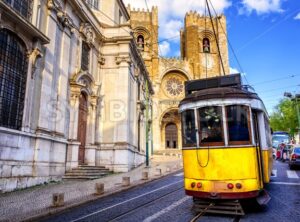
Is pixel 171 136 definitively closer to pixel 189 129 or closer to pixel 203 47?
pixel 203 47

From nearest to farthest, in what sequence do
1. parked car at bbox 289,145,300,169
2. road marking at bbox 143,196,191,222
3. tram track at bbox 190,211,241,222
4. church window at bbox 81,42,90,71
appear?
tram track at bbox 190,211,241,222, road marking at bbox 143,196,191,222, parked car at bbox 289,145,300,169, church window at bbox 81,42,90,71

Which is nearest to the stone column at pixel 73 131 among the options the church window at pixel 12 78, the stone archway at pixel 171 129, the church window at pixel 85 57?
the church window at pixel 85 57

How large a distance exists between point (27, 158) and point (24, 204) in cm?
356

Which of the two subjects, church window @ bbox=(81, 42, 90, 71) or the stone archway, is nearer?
church window @ bbox=(81, 42, 90, 71)

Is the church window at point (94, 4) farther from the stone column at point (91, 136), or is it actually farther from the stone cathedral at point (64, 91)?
the stone column at point (91, 136)

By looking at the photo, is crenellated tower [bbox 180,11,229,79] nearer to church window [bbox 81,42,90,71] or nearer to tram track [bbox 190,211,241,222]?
church window [bbox 81,42,90,71]

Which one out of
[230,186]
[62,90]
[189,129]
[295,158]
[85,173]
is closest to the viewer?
[230,186]

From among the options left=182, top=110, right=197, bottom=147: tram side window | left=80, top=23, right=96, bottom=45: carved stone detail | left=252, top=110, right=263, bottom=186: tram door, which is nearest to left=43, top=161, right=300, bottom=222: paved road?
left=252, top=110, right=263, bottom=186: tram door

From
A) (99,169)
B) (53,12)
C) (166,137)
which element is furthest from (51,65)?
(166,137)

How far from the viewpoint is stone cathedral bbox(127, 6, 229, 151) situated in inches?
1827

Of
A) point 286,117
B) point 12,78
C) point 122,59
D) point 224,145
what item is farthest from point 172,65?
point 224,145

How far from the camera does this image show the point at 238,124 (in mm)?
6344

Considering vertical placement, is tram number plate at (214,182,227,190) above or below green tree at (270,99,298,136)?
below

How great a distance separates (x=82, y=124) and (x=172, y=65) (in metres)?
34.8
